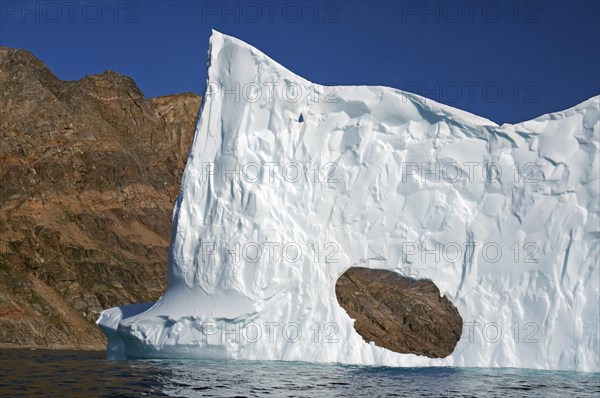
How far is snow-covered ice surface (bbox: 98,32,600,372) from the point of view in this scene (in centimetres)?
2253

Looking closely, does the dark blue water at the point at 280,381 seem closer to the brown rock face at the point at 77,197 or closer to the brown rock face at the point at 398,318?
the brown rock face at the point at 77,197

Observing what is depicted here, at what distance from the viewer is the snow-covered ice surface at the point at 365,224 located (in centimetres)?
2253

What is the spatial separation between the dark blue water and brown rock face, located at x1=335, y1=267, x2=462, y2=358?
5104cm

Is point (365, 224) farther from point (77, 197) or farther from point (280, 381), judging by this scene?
point (77, 197)

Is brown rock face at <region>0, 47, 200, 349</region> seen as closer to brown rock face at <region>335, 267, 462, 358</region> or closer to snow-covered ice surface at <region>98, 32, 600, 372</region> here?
brown rock face at <region>335, 267, 462, 358</region>

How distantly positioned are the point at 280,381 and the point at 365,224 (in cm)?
668

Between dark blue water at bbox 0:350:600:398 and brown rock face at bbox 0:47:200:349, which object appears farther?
brown rock face at bbox 0:47:200:349

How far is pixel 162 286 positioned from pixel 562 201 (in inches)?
1954

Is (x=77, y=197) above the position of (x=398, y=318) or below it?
above

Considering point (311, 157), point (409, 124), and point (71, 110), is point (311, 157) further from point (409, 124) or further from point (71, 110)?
point (71, 110)

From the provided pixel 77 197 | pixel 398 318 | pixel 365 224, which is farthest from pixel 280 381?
pixel 398 318

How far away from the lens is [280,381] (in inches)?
Result: 728

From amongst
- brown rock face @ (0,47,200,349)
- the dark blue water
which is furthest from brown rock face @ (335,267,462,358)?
the dark blue water

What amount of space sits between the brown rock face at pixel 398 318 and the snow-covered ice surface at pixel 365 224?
162ft
